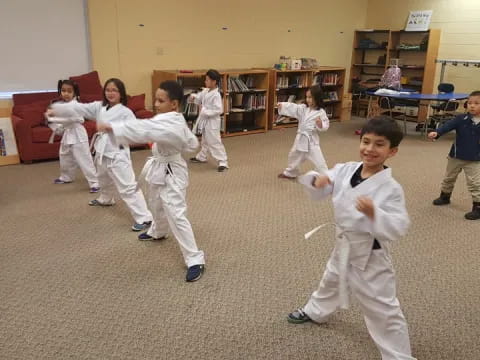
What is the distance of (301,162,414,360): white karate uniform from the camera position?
1.74 meters

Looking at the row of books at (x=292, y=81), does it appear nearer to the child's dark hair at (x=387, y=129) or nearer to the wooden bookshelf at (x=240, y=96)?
the wooden bookshelf at (x=240, y=96)

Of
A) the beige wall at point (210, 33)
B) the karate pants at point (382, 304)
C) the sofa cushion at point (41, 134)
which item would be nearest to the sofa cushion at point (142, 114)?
the beige wall at point (210, 33)

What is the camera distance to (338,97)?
356 inches

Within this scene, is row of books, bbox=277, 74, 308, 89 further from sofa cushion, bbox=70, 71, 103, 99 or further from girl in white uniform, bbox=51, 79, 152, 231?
girl in white uniform, bbox=51, 79, 152, 231

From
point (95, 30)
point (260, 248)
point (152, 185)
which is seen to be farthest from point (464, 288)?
point (95, 30)

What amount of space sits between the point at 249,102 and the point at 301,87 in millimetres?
1337

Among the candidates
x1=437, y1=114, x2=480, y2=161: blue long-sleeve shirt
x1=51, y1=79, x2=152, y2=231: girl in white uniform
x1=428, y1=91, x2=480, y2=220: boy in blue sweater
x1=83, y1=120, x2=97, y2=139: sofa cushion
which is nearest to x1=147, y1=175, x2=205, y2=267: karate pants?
x1=51, y1=79, x2=152, y2=231: girl in white uniform

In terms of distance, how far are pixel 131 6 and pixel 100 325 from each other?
5444 mm

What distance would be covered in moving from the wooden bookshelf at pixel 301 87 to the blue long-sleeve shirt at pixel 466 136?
14.0 feet

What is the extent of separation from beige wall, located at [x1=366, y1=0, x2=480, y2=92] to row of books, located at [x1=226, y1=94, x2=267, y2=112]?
3841 millimetres

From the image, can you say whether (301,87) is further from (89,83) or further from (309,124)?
(89,83)

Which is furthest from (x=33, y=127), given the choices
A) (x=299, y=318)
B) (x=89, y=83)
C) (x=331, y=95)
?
(x=331, y=95)

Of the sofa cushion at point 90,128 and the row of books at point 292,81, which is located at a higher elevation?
the row of books at point 292,81

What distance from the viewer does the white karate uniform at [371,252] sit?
1741 millimetres
